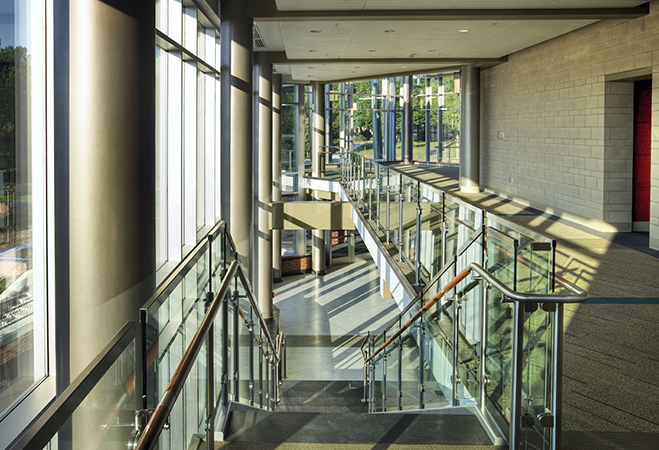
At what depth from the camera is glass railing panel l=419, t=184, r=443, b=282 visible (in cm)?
634

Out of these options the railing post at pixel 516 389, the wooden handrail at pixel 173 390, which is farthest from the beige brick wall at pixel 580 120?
the wooden handrail at pixel 173 390

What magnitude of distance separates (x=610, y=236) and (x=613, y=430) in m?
6.94

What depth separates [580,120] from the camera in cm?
1102

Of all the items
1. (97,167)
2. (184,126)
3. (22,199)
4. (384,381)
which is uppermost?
(184,126)

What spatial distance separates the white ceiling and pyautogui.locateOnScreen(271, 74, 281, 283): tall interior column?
5643 mm

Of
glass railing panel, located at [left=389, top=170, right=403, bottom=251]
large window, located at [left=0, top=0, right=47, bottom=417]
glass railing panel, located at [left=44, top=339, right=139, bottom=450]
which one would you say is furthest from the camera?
glass railing panel, located at [left=389, top=170, right=403, bottom=251]

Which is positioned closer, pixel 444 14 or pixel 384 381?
pixel 384 381

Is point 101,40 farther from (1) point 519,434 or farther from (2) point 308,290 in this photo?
(2) point 308,290

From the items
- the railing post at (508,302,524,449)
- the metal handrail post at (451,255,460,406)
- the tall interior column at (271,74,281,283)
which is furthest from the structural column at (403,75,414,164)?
the railing post at (508,302,524,449)

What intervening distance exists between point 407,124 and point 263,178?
527 inches

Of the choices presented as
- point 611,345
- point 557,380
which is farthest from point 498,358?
point 611,345

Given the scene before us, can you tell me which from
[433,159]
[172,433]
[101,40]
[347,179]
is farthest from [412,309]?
[433,159]

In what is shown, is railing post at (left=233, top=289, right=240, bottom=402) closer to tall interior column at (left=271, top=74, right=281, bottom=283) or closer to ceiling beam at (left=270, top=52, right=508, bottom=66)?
ceiling beam at (left=270, top=52, right=508, bottom=66)

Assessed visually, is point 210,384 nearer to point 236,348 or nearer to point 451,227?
point 236,348
